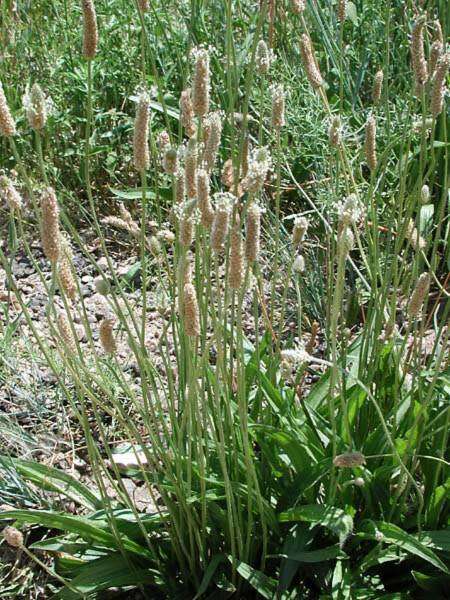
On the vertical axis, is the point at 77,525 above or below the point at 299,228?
below

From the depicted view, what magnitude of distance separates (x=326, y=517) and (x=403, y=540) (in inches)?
5.9

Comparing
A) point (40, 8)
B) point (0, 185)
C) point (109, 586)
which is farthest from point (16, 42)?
point (109, 586)

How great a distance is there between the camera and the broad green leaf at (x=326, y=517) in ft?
5.24

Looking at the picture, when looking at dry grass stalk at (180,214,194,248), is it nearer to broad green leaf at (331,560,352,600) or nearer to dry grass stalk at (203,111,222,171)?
dry grass stalk at (203,111,222,171)

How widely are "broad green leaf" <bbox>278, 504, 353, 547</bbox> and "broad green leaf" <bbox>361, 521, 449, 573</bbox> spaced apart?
51mm

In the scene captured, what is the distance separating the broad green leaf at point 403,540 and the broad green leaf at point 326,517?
0.17ft

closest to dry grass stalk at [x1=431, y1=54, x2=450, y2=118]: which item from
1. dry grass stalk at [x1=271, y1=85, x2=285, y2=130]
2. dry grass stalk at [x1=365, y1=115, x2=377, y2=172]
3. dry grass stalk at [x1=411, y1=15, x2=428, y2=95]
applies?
dry grass stalk at [x1=411, y1=15, x2=428, y2=95]

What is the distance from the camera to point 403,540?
63.8 inches

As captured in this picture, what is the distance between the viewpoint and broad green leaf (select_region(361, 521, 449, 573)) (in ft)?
5.21

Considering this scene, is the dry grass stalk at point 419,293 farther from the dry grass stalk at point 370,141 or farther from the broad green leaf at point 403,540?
the broad green leaf at point 403,540

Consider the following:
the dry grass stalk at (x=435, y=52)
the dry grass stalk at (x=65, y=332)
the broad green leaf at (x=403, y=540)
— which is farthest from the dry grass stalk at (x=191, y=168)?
the broad green leaf at (x=403, y=540)

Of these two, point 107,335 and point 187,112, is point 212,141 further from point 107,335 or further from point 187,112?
point 107,335

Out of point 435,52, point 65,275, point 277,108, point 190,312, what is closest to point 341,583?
point 190,312

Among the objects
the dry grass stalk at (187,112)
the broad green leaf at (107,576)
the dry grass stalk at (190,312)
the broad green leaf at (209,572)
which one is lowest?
the broad green leaf at (107,576)
